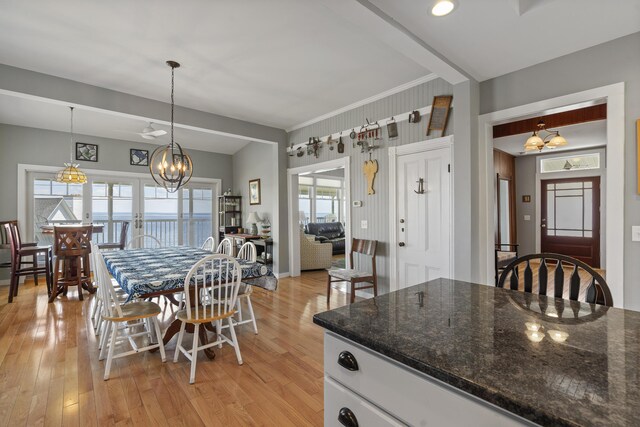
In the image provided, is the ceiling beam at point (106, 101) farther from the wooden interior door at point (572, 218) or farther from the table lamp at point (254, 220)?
the wooden interior door at point (572, 218)

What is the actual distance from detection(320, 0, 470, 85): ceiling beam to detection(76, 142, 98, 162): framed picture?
5.67m

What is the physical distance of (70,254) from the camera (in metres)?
4.27

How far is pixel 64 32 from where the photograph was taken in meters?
2.71

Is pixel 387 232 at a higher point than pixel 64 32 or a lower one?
lower

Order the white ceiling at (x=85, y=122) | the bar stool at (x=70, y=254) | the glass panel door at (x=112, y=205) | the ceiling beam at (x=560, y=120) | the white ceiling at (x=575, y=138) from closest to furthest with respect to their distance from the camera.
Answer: the ceiling beam at (x=560, y=120) < the bar stool at (x=70, y=254) < the white ceiling at (x=85, y=122) < the white ceiling at (x=575, y=138) < the glass panel door at (x=112, y=205)

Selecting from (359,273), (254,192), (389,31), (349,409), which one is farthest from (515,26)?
(254,192)

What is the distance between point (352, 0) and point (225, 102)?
297 centimetres

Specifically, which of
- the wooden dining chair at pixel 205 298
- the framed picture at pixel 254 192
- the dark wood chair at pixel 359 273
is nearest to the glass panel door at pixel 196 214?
the framed picture at pixel 254 192

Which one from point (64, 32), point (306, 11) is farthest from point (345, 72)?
point (64, 32)

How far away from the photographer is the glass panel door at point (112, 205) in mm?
6039

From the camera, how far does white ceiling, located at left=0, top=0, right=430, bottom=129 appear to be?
2428 mm

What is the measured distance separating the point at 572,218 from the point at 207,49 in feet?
25.0

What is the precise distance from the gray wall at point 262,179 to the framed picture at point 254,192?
0.29 feet

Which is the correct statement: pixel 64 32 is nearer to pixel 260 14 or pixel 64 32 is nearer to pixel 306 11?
pixel 260 14
